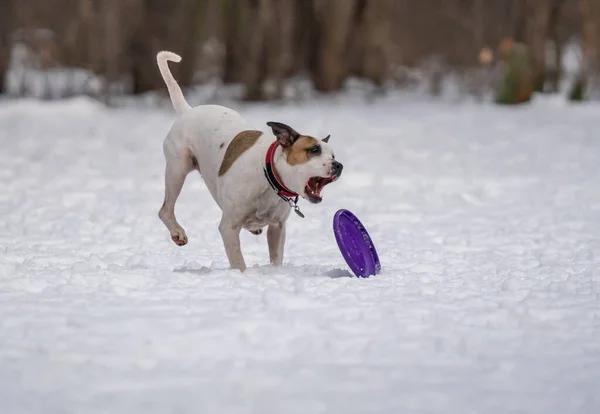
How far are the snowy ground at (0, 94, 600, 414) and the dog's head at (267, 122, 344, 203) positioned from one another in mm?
582

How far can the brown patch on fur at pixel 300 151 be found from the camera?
253 inches

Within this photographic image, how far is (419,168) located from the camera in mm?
14648

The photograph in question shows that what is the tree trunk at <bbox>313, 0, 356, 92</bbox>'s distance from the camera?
29.3 metres

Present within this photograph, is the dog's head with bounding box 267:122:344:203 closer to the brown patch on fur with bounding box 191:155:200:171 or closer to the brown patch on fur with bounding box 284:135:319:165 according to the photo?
the brown patch on fur with bounding box 284:135:319:165

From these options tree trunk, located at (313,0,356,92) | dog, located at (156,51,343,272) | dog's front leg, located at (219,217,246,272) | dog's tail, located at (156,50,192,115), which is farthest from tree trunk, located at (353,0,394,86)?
dog's front leg, located at (219,217,246,272)

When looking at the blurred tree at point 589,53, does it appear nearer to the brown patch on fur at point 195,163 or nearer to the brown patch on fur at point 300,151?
the brown patch on fur at point 195,163

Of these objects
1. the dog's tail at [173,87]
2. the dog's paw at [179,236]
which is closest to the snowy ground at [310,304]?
the dog's paw at [179,236]

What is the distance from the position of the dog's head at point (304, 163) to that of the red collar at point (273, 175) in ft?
0.15

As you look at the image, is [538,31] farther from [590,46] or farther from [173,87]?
[173,87]

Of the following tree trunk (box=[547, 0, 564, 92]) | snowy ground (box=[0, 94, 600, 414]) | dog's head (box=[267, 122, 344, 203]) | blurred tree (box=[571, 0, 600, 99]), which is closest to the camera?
snowy ground (box=[0, 94, 600, 414])

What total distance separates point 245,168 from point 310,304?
51.2 inches

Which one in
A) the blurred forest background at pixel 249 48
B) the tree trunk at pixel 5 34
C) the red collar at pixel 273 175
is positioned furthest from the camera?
the blurred forest background at pixel 249 48

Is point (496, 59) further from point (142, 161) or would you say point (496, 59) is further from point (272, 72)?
point (142, 161)

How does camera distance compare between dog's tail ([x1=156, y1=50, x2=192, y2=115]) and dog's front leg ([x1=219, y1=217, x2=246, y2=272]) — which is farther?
dog's tail ([x1=156, y1=50, x2=192, y2=115])
